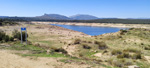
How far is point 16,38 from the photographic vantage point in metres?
18.6

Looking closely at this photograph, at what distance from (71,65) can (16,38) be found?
1295 centimetres

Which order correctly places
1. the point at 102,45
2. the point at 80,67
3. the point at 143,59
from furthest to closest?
1. the point at 102,45
2. the point at 143,59
3. the point at 80,67

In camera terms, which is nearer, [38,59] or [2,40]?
[38,59]

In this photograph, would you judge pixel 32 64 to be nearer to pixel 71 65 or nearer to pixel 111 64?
pixel 71 65

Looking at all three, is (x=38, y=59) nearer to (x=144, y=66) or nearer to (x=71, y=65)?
(x=71, y=65)

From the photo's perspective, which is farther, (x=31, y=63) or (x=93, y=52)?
(x=93, y=52)

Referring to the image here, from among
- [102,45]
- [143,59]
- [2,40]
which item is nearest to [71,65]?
[143,59]

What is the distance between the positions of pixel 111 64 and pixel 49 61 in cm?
371

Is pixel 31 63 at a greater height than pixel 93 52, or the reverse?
pixel 31 63

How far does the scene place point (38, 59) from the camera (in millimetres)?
8992

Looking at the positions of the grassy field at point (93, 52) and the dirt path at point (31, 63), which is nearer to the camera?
the dirt path at point (31, 63)

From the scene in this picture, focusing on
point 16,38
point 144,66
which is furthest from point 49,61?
point 16,38

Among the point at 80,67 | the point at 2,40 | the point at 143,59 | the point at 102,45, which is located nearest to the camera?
the point at 80,67

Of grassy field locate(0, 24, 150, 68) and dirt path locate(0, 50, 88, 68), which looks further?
grassy field locate(0, 24, 150, 68)
